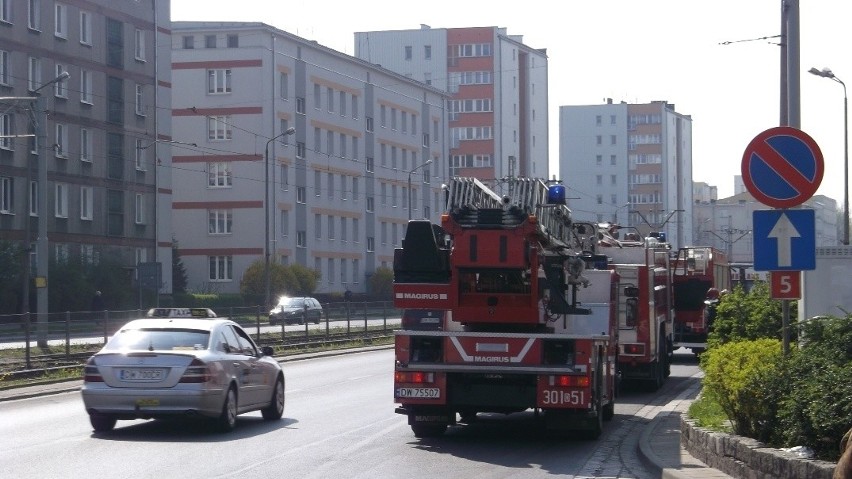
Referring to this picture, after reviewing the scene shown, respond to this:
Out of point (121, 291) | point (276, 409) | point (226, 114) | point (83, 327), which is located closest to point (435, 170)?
point (226, 114)

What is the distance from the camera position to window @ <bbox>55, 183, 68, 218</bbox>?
210 ft

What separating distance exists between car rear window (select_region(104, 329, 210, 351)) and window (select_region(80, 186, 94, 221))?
2005 inches

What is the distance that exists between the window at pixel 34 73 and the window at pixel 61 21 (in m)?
2.30

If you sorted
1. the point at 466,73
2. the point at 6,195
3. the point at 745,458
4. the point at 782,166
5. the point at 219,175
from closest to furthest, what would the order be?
the point at 745,458 < the point at 782,166 < the point at 6,195 < the point at 219,175 < the point at 466,73

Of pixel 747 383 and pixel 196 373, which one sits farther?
pixel 196 373

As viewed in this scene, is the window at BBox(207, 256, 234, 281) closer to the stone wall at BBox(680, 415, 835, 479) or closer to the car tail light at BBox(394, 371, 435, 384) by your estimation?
the car tail light at BBox(394, 371, 435, 384)

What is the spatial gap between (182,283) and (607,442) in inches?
2589

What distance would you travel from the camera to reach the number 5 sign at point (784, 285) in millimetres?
11531

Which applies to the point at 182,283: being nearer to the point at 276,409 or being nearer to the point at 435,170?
the point at 435,170

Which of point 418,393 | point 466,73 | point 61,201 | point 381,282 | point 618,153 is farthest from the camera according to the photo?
point 618,153

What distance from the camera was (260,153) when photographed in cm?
8175

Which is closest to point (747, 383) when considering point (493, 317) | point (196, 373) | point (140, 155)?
point (493, 317)

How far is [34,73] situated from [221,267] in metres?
24.2

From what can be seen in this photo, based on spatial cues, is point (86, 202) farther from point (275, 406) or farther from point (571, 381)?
point (571, 381)
